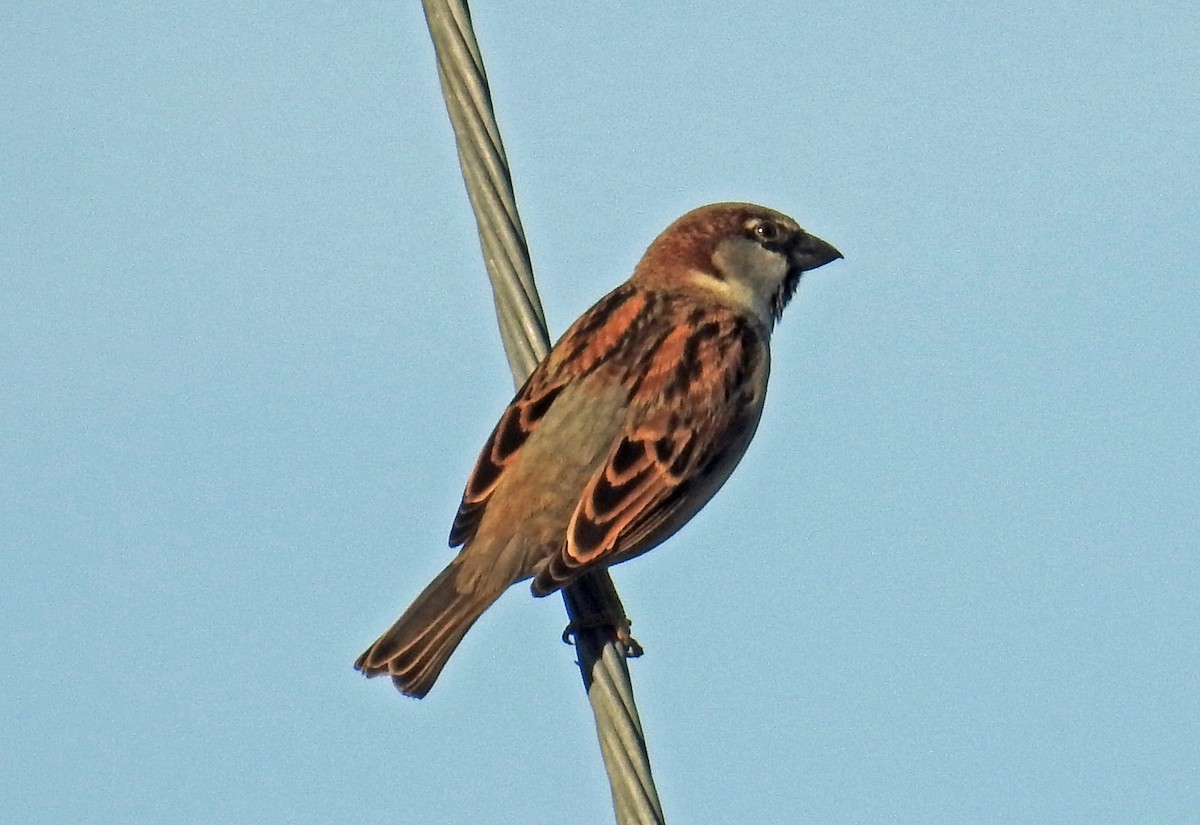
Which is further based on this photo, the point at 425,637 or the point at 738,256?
the point at 738,256

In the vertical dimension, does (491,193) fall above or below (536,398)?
below

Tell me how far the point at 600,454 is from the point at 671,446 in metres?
0.31

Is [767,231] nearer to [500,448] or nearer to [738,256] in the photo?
[738,256]

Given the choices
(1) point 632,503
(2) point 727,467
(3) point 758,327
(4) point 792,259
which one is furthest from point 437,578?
(4) point 792,259

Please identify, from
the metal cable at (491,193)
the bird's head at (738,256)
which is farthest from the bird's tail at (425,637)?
the bird's head at (738,256)

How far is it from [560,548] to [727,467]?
1179mm

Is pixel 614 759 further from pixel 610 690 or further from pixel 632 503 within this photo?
pixel 632 503

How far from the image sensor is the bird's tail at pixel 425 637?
255 inches

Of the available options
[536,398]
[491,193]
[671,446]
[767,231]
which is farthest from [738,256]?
[491,193]

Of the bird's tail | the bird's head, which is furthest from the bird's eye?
the bird's tail

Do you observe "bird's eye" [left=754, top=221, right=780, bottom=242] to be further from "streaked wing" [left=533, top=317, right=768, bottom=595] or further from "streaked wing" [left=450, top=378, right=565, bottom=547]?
"streaked wing" [left=450, top=378, right=565, bottom=547]

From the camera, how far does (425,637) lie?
6531 mm

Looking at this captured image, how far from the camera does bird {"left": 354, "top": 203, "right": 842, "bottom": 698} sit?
6602 millimetres

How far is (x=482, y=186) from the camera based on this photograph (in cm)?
489
